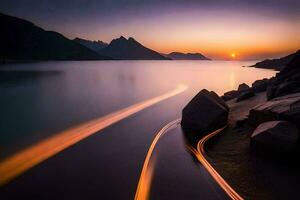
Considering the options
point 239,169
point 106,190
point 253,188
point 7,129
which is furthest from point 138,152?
point 7,129

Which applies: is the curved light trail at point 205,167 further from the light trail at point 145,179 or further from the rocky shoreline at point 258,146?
the rocky shoreline at point 258,146

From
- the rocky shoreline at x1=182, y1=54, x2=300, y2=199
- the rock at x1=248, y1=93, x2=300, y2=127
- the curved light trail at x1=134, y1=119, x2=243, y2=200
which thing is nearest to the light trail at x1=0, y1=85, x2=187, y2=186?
the curved light trail at x1=134, y1=119, x2=243, y2=200

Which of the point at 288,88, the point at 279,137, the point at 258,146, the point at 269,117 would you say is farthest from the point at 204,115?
the point at 279,137

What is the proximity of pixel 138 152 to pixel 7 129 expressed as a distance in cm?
1216

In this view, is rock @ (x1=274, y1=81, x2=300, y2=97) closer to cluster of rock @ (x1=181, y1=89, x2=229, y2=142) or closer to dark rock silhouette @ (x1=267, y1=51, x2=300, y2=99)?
dark rock silhouette @ (x1=267, y1=51, x2=300, y2=99)

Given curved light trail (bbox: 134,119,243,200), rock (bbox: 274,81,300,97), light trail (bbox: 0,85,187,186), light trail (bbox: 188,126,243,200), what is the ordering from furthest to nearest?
rock (bbox: 274,81,300,97)
light trail (bbox: 0,85,187,186)
curved light trail (bbox: 134,119,243,200)
light trail (bbox: 188,126,243,200)

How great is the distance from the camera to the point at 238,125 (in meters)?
13.8

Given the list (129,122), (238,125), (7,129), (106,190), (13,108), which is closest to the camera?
(106,190)

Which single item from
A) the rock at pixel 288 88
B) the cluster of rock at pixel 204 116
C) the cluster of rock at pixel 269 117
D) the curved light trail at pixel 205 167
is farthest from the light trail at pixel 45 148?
the rock at pixel 288 88

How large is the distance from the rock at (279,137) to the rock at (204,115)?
4.30m

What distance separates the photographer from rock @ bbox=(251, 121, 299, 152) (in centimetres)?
909

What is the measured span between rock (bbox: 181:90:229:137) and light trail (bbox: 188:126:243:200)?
20.8 inches

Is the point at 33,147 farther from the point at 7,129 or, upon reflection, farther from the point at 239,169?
the point at 239,169

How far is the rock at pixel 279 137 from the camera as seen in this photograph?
358 inches
